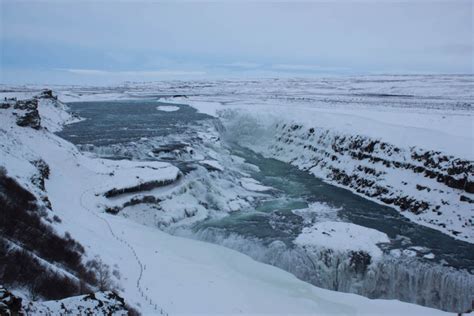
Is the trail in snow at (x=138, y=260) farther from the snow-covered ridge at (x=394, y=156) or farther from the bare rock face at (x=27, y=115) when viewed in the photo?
the snow-covered ridge at (x=394, y=156)

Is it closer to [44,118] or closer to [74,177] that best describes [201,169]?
[74,177]

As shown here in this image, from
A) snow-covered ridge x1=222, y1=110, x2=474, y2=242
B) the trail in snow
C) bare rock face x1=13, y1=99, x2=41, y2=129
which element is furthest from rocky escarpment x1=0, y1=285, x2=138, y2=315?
bare rock face x1=13, y1=99, x2=41, y2=129

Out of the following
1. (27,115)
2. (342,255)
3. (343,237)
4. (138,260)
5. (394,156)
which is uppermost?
(27,115)

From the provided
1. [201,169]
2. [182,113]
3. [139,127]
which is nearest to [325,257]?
[201,169]

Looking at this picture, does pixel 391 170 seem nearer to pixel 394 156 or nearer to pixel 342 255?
pixel 394 156

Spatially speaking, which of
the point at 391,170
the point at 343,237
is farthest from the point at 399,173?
the point at 343,237

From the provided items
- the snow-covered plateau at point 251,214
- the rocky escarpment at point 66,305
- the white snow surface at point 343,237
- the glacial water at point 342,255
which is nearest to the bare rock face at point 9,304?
the rocky escarpment at point 66,305
